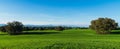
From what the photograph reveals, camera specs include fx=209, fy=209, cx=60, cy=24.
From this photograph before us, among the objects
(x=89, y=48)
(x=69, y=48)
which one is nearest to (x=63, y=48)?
(x=69, y=48)

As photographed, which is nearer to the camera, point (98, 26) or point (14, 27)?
point (98, 26)

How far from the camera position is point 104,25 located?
86.9 meters

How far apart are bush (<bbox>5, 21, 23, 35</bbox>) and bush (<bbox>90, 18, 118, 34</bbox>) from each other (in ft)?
110

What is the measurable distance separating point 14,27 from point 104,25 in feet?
129

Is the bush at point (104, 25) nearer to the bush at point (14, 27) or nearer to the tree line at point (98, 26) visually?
the tree line at point (98, 26)

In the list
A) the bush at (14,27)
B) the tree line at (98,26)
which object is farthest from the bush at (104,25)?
the bush at (14,27)

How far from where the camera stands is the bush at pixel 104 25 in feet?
284

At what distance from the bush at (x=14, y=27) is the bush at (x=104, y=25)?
33550mm

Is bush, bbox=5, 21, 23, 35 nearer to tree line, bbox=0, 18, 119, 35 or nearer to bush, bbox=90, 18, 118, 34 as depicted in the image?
tree line, bbox=0, 18, 119, 35

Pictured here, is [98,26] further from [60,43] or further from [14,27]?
[60,43]

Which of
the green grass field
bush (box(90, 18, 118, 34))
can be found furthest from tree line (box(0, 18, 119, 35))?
the green grass field

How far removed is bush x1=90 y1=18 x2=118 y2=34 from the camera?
284 feet

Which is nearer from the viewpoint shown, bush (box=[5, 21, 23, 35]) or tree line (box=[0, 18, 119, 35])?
tree line (box=[0, 18, 119, 35])

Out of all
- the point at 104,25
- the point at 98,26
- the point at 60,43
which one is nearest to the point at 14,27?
the point at 98,26
